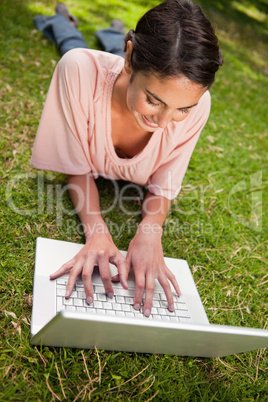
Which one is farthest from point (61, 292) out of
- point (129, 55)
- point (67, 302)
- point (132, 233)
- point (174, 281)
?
point (129, 55)

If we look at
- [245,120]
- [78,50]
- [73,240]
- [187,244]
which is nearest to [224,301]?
[187,244]

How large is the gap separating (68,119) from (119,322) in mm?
1124

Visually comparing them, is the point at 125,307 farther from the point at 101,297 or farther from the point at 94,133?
the point at 94,133

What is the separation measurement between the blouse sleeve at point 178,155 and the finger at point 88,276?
70cm

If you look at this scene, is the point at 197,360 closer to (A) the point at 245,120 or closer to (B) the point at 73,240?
(B) the point at 73,240

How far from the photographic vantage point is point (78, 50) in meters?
1.82

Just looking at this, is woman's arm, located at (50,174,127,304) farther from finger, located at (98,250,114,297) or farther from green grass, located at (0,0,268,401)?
green grass, located at (0,0,268,401)

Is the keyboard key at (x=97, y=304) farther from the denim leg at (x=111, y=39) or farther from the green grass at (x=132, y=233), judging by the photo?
the denim leg at (x=111, y=39)

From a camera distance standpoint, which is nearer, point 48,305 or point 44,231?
point 48,305

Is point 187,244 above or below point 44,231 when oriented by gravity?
below

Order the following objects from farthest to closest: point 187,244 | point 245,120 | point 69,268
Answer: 1. point 245,120
2. point 187,244
3. point 69,268

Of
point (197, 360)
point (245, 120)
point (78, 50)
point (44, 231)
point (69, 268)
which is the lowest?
point (245, 120)

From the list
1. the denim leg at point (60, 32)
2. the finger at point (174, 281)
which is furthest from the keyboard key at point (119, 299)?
the denim leg at point (60, 32)

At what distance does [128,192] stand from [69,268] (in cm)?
91
